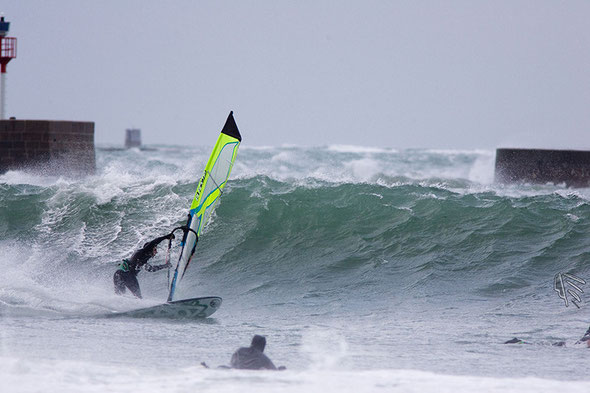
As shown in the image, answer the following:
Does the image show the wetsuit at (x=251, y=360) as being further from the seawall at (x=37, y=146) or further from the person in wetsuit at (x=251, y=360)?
the seawall at (x=37, y=146)

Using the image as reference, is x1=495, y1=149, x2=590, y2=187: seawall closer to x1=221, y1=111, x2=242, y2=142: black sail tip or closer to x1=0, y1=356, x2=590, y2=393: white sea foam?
x1=221, y1=111, x2=242, y2=142: black sail tip

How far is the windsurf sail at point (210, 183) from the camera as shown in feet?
28.0

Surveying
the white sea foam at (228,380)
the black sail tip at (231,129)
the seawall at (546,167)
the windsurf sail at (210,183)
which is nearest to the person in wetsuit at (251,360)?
the white sea foam at (228,380)

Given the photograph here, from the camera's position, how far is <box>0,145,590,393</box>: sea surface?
602 centimetres

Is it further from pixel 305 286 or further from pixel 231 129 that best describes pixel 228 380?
pixel 305 286

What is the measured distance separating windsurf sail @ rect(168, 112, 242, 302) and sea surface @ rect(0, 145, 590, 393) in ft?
2.66

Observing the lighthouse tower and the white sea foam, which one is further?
the lighthouse tower

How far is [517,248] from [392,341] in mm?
5160

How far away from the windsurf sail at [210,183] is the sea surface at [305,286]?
2.66ft

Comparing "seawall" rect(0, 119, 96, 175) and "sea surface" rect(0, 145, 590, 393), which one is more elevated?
"seawall" rect(0, 119, 96, 175)

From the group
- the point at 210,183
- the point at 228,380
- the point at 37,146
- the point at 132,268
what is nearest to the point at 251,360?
the point at 228,380

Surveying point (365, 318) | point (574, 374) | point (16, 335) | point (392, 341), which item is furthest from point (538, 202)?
point (16, 335)

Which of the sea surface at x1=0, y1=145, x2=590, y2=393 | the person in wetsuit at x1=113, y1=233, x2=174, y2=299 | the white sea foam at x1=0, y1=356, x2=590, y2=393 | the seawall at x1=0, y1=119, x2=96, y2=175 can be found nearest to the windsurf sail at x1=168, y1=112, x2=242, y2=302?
the person in wetsuit at x1=113, y1=233, x2=174, y2=299

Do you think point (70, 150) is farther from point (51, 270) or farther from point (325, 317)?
Result: point (325, 317)
